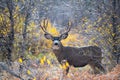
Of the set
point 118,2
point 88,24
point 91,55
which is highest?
point 118,2

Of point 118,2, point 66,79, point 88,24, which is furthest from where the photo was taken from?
point 88,24

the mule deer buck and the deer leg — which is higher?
the mule deer buck

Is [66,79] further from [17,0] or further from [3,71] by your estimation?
[17,0]

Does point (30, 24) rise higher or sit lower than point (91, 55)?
higher

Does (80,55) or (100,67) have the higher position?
(80,55)

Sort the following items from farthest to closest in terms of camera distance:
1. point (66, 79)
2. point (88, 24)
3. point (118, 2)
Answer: point (88, 24) → point (118, 2) → point (66, 79)

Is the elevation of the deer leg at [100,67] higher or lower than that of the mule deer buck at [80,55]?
lower

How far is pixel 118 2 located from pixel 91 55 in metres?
1.88

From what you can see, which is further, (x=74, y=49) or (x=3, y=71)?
(x=74, y=49)

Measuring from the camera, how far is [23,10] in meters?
12.6

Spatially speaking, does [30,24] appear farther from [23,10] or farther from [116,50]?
[116,50]

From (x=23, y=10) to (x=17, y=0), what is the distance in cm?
59

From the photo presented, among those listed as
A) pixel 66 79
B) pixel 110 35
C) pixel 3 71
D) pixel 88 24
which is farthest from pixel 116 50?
pixel 3 71

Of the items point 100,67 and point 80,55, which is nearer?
point 100,67
